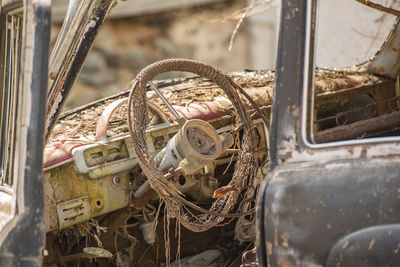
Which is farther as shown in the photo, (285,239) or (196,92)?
(196,92)

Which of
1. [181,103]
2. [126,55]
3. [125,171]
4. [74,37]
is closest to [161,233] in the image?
[125,171]

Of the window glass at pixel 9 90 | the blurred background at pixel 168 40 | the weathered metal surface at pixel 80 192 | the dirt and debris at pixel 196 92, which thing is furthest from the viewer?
the blurred background at pixel 168 40

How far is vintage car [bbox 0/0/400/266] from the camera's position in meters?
1.88

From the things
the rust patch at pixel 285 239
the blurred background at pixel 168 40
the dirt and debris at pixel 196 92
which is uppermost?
the blurred background at pixel 168 40

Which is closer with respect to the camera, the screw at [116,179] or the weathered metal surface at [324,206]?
the weathered metal surface at [324,206]

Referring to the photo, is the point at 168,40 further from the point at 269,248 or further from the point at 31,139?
the point at 269,248

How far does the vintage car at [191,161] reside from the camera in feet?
6.18

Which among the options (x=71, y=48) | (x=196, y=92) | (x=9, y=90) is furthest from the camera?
(x=196, y=92)

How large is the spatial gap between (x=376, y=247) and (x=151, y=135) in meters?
1.56

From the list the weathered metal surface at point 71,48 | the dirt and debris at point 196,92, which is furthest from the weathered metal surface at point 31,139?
the dirt and debris at point 196,92

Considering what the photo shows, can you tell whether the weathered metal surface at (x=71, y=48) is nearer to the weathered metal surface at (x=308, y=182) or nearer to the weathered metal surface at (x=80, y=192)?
the weathered metal surface at (x=80, y=192)

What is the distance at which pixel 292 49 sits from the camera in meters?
1.92

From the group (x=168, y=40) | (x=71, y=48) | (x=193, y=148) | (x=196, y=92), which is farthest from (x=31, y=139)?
(x=168, y=40)

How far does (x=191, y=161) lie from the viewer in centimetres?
258
